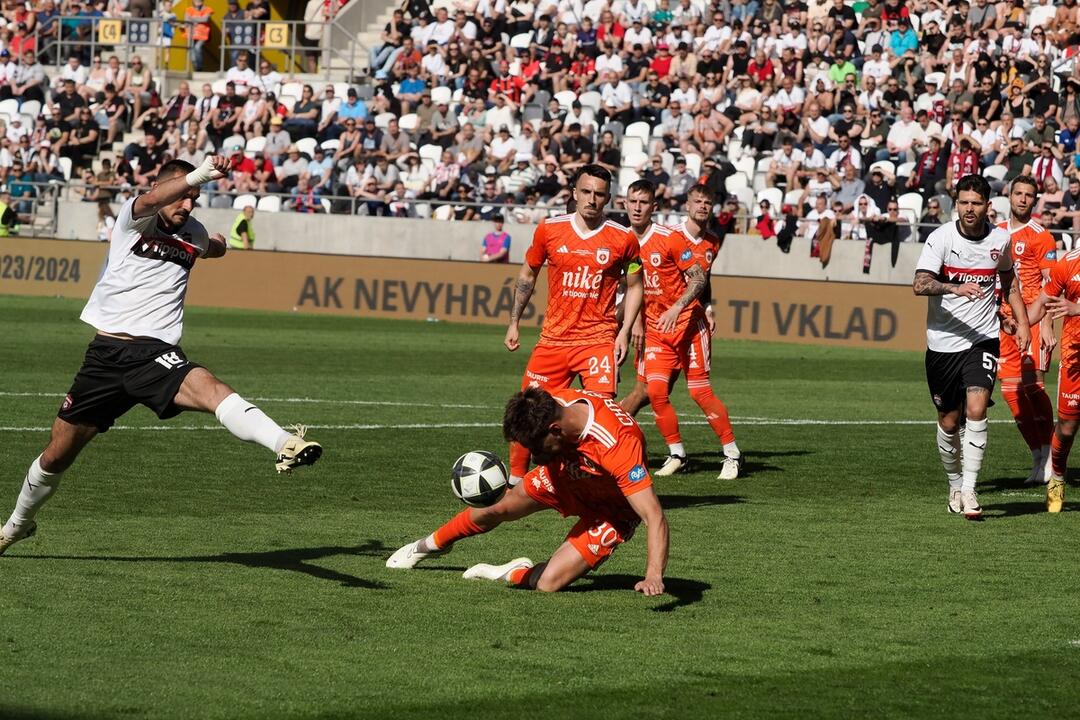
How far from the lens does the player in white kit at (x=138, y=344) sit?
7.86m

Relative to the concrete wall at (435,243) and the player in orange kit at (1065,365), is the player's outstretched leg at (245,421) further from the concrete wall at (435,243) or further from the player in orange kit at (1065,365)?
the concrete wall at (435,243)

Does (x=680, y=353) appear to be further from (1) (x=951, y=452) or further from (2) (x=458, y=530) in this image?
(2) (x=458, y=530)

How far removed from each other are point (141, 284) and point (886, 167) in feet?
71.8

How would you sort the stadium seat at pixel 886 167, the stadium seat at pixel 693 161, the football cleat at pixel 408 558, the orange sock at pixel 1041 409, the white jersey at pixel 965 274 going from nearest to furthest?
the football cleat at pixel 408 558, the white jersey at pixel 965 274, the orange sock at pixel 1041 409, the stadium seat at pixel 886 167, the stadium seat at pixel 693 161

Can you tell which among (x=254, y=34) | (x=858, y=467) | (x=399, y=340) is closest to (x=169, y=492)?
(x=858, y=467)

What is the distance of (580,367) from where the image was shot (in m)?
10.3

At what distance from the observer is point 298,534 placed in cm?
943

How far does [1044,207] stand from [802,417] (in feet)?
37.7

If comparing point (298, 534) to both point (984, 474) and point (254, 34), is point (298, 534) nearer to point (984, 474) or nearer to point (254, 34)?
point (984, 474)

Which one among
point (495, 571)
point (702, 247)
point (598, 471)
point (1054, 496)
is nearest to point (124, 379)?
point (495, 571)

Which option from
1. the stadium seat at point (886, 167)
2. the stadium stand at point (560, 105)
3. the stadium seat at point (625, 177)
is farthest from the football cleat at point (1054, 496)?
the stadium seat at point (625, 177)

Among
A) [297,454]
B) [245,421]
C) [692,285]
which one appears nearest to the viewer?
[297,454]

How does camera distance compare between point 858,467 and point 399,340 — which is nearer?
point 858,467

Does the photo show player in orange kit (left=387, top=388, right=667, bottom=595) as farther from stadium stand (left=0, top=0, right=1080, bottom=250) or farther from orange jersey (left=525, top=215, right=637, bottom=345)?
stadium stand (left=0, top=0, right=1080, bottom=250)
